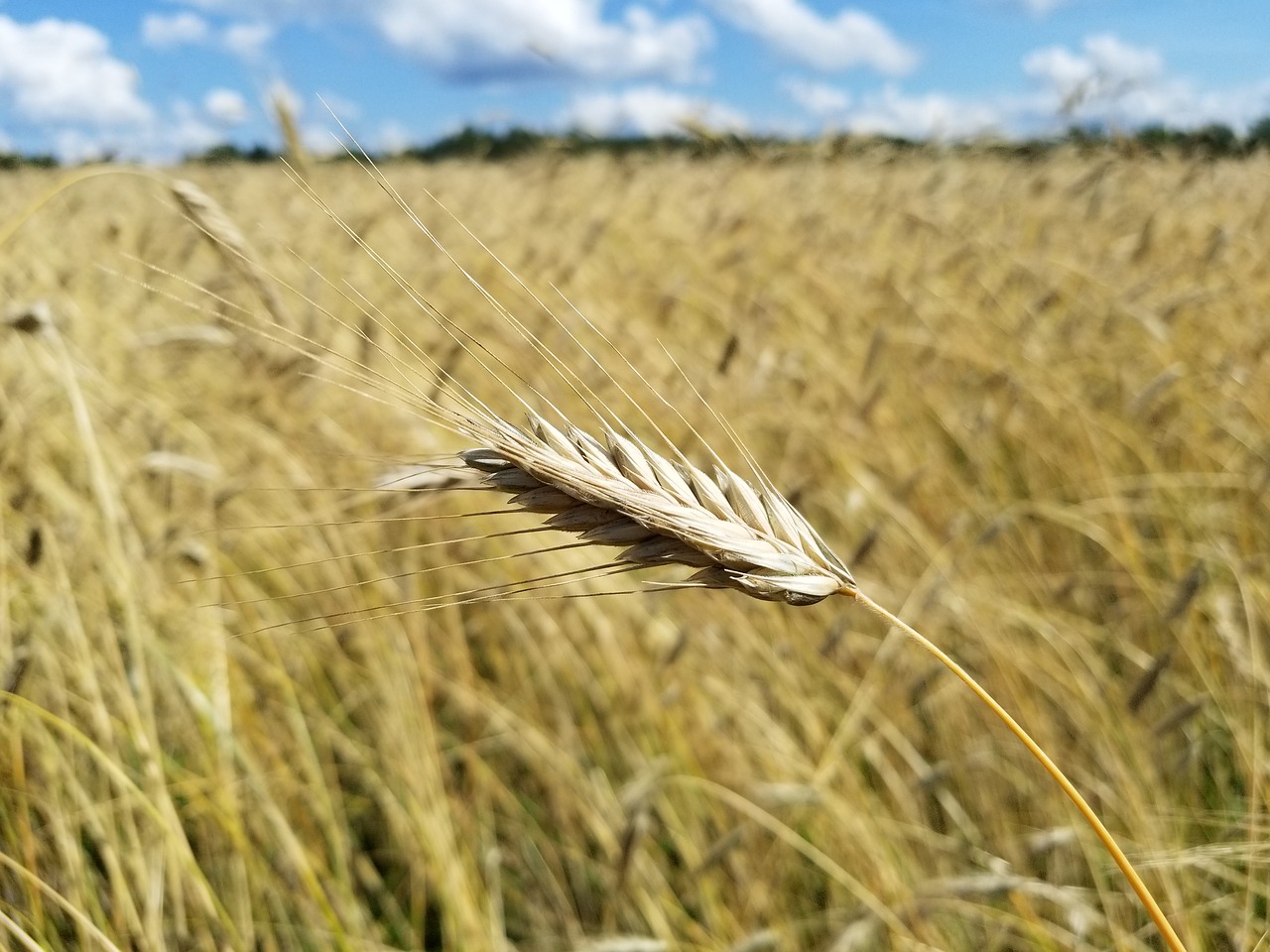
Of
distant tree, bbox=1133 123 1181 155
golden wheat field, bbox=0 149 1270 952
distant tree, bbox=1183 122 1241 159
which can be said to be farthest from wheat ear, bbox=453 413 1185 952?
distant tree, bbox=1133 123 1181 155

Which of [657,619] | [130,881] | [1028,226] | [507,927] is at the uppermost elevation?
[1028,226]

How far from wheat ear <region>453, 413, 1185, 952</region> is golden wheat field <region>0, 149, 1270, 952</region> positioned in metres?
0.27

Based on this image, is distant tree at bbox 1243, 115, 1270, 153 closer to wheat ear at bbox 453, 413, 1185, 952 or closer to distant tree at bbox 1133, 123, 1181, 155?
distant tree at bbox 1133, 123, 1181, 155

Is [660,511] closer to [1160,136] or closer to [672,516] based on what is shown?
[672,516]

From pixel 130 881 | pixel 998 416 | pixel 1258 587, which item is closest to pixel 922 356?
pixel 998 416

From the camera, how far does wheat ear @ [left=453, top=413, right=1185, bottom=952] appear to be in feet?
1.91

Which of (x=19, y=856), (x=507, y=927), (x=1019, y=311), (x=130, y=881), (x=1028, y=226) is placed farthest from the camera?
(x=1028, y=226)

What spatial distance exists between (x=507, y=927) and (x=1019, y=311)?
2559 millimetres

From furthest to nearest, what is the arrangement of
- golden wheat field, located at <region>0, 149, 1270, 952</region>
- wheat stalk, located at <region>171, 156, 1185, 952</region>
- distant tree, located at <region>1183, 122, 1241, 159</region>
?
distant tree, located at <region>1183, 122, 1241, 159</region> → golden wheat field, located at <region>0, 149, 1270, 952</region> → wheat stalk, located at <region>171, 156, 1185, 952</region>

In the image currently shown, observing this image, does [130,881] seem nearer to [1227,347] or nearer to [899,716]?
[899,716]

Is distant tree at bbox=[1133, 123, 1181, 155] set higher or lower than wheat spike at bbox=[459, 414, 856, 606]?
higher

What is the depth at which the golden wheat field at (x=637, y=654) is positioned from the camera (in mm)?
1429

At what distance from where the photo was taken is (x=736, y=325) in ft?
9.62

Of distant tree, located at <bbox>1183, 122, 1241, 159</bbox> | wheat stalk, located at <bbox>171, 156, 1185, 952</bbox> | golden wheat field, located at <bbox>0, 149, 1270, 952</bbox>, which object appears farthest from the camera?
distant tree, located at <bbox>1183, 122, 1241, 159</bbox>
